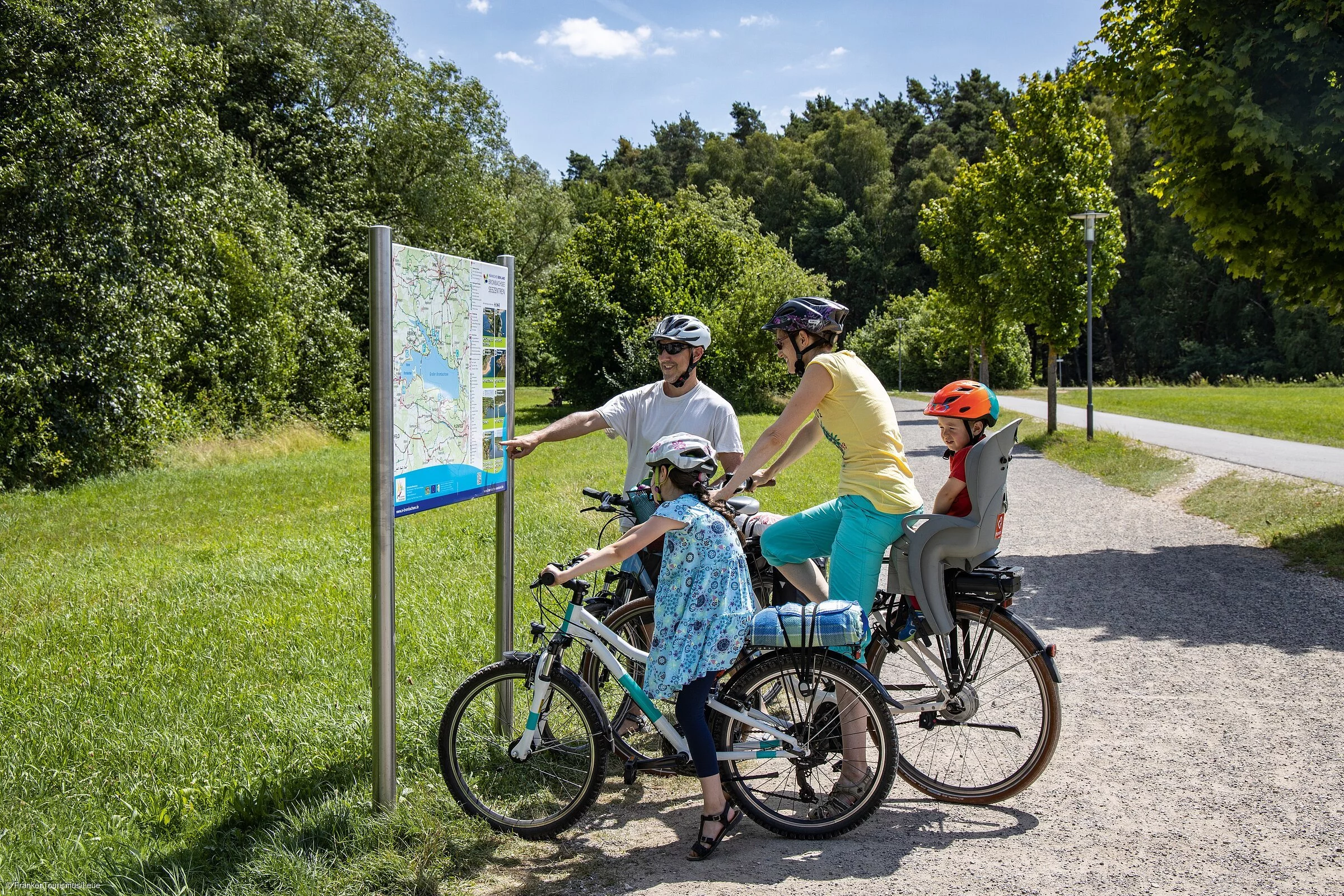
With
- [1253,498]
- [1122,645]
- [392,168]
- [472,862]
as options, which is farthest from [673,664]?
[392,168]

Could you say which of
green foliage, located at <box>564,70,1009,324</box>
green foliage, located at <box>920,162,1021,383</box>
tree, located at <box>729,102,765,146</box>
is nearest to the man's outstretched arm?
green foliage, located at <box>920,162,1021,383</box>

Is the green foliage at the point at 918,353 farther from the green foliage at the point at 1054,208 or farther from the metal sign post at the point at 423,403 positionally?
the metal sign post at the point at 423,403

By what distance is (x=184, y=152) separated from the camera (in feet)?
61.7

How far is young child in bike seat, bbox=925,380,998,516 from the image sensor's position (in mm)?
4266

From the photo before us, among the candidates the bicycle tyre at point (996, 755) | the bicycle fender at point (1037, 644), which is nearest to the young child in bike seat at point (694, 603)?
the bicycle tyre at point (996, 755)

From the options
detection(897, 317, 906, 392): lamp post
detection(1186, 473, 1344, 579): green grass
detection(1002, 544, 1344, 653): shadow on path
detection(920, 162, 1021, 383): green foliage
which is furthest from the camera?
detection(897, 317, 906, 392): lamp post

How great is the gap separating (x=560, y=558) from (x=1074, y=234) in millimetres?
15975

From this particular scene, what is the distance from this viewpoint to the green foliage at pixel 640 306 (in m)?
40.7

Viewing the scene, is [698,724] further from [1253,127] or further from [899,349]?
[899,349]

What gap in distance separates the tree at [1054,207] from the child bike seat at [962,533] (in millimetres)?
18582

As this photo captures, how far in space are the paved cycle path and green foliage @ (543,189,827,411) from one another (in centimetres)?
1479

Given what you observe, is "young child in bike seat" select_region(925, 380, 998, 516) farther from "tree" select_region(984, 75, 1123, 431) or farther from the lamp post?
the lamp post

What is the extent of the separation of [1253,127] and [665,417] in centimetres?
666

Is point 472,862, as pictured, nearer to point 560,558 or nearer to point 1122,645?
point 1122,645
